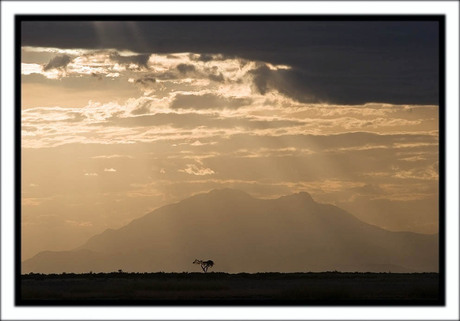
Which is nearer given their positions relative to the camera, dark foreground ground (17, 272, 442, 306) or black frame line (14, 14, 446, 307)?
black frame line (14, 14, 446, 307)

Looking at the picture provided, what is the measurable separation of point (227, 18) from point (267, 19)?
1607 millimetres

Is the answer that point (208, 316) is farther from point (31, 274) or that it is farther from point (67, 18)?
point (31, 274)

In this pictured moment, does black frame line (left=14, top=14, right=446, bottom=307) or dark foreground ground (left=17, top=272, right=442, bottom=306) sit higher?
black frame line (left=14, top=14, right=446, bottom=307)

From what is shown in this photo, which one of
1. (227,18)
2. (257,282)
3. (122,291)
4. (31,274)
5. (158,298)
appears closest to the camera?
(227,18)

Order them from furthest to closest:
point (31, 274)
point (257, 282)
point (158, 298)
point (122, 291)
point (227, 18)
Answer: point (31, 274) < point (257, 282) < point (122, 291) < point (158, 298) < point (227, 18)

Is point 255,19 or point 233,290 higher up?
point 255,19

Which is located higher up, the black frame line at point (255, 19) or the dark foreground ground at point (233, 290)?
the black frame line at point (255, 19)

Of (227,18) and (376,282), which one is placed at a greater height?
(227,18)

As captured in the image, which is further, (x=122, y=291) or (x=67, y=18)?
(x=122, y=291)

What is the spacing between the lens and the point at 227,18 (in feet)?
129

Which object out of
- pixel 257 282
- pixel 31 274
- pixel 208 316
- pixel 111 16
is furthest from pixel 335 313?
pixel 31 274

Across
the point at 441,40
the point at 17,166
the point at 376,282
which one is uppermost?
the point at 441,40

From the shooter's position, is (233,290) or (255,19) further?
(233,290)

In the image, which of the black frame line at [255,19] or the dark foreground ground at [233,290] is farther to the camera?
the dark foreground ground at [233,290]
